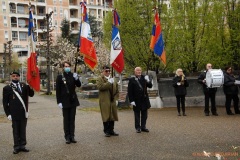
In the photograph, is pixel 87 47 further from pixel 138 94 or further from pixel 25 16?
pixel 25 16

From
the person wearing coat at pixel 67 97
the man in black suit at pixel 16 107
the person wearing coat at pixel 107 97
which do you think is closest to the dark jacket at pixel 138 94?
the person wearing coat at pixel 107 97

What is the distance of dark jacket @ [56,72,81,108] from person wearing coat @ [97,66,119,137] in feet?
Result: 2.51

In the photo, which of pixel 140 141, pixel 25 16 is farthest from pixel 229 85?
pixel 25 16

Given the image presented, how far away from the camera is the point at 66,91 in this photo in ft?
27.7

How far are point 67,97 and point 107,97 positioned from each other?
1.15 meters

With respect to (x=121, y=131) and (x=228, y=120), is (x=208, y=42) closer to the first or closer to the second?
(x=228, y=120)

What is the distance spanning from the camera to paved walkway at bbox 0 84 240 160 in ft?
22.9

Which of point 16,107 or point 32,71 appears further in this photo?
point 32,71

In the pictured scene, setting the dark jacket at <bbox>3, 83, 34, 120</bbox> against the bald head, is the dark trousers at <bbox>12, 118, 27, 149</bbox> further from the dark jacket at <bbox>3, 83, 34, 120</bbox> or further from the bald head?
the bald head

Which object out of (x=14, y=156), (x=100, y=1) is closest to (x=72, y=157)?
(x=14, y=156)

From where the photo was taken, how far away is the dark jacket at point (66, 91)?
841cm

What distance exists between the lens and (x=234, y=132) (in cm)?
884

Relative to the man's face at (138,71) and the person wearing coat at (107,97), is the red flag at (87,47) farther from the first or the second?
the man's face at (138,71)

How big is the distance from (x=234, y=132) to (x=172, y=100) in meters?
6.75
